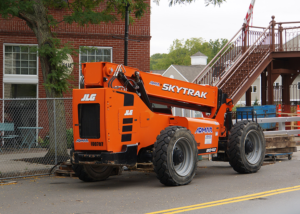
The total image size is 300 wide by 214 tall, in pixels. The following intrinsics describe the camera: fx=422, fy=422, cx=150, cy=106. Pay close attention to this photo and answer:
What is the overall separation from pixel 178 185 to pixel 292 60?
1544 cm

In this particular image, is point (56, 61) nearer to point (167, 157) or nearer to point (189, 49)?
point (167, 157)

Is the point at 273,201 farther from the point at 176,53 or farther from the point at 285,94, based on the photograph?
the point at 176,53

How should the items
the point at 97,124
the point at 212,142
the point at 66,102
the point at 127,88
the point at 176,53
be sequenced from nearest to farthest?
the point at 97,124
the point at 127,88
the point at 212,142
the point at 66,102
the point at 176,53

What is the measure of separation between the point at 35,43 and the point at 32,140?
4928 mm

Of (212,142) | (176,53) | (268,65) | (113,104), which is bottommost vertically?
(212,142)

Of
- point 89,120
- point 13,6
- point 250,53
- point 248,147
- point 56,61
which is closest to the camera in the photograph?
point 89,120

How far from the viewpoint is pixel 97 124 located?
8.78 metres

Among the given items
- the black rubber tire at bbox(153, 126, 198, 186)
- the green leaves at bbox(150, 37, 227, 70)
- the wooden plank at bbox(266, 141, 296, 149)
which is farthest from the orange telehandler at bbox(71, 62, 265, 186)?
the green leaves at bbox(150, 37, 227, 70)

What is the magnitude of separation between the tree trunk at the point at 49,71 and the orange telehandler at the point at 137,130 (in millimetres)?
3170

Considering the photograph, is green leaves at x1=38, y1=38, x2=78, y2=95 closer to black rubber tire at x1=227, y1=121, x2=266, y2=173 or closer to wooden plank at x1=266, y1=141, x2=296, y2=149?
black rubber tire at x1=227, y1=121, x2=266, y2=173

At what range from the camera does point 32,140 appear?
14852 mm

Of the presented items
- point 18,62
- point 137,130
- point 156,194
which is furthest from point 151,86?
point 18,62

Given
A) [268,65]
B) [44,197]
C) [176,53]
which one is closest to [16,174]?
[44,197]

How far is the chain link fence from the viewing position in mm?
12070
